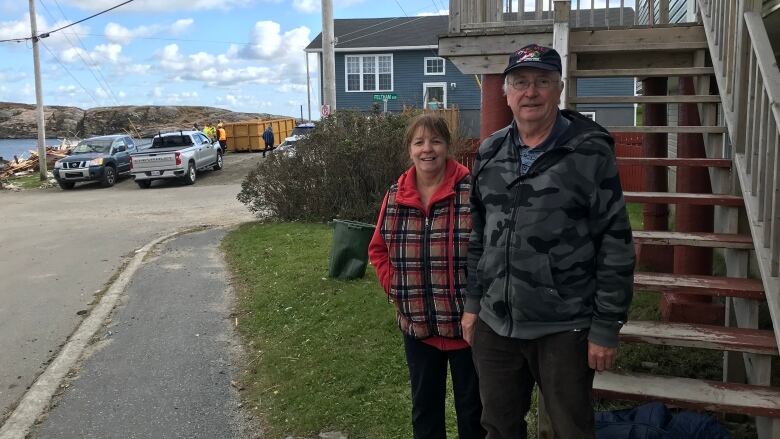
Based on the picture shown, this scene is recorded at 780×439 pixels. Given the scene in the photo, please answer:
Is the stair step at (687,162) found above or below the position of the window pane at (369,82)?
below

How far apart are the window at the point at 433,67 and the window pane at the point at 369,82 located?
254 centimetres

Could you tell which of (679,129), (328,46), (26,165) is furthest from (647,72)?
(26,165)

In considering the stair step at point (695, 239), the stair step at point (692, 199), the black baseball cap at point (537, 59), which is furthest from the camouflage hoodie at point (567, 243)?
the stair step at point (692, 199)

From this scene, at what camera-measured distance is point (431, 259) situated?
2.87m

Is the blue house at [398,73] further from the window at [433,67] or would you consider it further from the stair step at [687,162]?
the stair step at [687,162]

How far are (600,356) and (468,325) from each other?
22.1 inches

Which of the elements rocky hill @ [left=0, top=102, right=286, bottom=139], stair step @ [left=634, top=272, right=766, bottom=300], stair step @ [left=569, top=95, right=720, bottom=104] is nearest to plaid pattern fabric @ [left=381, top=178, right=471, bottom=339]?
stair step @ [left=634, top=272, right=766, bottom=300]

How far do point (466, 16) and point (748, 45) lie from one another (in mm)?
2443

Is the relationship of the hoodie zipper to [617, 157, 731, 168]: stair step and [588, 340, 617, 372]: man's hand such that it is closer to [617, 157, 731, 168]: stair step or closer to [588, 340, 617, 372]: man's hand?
[588, 340, 617, 372]: man's hand

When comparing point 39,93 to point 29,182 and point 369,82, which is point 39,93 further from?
point 369,82

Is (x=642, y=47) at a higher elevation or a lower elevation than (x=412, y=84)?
lower

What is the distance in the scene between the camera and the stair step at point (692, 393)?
3.26 meters

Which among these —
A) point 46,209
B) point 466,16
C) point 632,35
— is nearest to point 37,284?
point 466,16

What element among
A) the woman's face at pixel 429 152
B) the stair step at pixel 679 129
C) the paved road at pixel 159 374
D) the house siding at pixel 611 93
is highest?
the house siding at pixel 611 93
